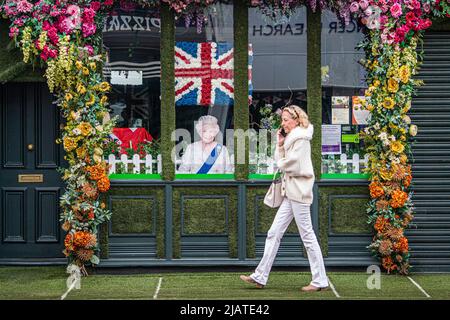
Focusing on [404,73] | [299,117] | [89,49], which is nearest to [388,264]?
[404,73]

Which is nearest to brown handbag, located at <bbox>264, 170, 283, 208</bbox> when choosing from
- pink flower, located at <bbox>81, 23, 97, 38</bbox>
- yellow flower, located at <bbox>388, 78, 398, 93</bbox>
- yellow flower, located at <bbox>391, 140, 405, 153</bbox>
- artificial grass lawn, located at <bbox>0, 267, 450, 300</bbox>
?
artificial grass lawn, located at <bbox>0, 267, 450, 300</bbox>

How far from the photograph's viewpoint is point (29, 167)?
42.8ft

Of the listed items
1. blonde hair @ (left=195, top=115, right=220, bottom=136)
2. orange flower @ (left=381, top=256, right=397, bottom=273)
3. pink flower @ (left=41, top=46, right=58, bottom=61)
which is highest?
pink flower @ (left=41, top=46, right=58, bottom=61)

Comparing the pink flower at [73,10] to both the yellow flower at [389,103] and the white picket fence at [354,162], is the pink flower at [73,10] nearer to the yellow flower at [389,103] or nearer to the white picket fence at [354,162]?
the white picket fence at [354,162]

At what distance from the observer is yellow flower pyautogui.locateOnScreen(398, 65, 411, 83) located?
12.3 meters

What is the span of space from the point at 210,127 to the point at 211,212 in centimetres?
108

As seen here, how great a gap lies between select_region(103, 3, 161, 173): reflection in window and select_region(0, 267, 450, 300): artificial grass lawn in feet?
4.87

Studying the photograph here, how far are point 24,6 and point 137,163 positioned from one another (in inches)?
92.4

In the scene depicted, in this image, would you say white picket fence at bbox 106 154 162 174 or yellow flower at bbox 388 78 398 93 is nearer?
yellow flower at bbox 388 78 398 93

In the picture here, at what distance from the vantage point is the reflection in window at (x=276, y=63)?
1262 cm

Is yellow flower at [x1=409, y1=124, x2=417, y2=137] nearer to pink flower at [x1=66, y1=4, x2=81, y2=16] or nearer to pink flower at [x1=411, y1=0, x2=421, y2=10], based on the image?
pink flower at [x1=411, y1=0, x2=421, y2=10]

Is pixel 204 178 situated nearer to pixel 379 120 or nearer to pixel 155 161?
pixel 155 161

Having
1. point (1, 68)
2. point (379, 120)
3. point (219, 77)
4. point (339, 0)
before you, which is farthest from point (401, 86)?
point (1, 68)

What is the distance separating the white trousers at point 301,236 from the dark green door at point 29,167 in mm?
3261
